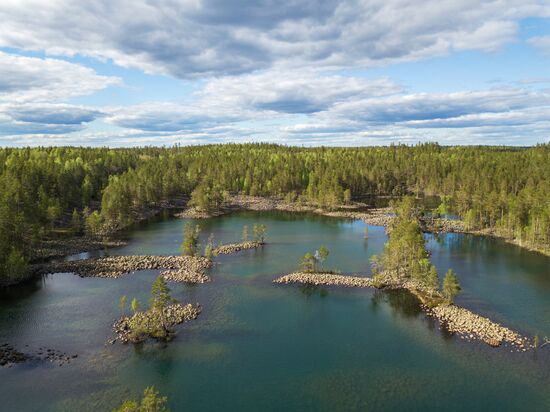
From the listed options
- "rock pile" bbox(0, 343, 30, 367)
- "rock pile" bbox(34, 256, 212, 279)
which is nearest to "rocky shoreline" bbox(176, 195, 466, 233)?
"rock pile" bbox(34, 256, 212, 279)

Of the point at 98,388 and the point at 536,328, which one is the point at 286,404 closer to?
the point at 98,388

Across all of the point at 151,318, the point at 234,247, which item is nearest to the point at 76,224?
the point at 234,247

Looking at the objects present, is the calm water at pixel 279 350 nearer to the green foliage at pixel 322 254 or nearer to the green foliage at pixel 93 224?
the green foliage at pixel 322 254

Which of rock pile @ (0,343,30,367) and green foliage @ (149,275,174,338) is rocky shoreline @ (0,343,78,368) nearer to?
rock pile @ (0,343,30,367)

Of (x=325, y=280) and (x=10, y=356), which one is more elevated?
(x=325, y=280)

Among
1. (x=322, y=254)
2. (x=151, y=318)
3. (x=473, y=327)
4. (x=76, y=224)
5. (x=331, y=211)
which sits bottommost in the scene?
(x=473, y=327)

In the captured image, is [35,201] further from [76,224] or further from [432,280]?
[432,280]

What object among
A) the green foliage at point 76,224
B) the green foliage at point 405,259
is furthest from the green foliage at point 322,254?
the green foliage at point 76,224

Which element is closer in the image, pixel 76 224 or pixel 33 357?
pixel 33 357
